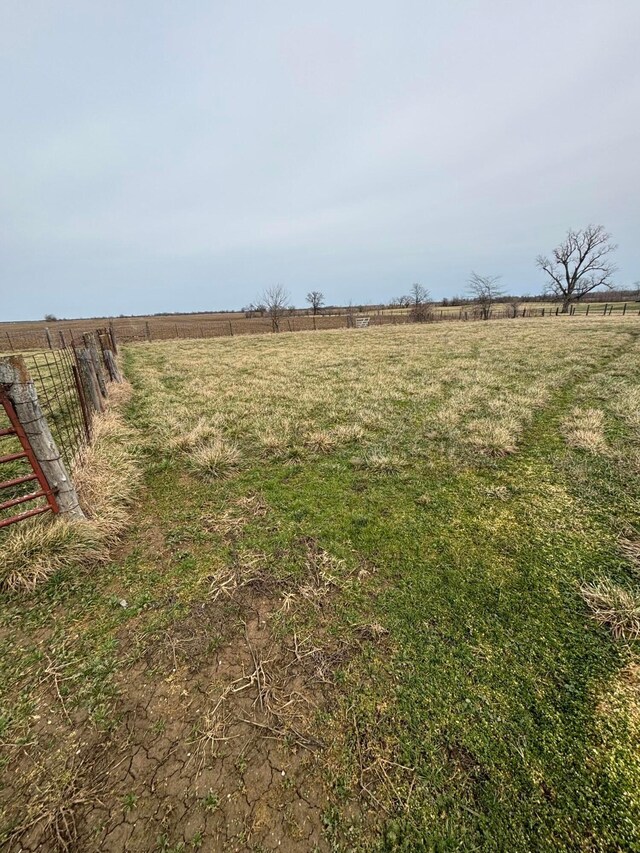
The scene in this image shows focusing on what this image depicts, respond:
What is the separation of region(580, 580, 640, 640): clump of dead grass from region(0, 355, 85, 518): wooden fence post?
4.75 metres

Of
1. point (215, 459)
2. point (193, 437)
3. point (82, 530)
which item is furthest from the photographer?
point (193, 437)

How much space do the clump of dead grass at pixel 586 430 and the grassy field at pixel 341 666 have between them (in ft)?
1.44

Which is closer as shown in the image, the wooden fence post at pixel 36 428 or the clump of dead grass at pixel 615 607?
the clump of dead grass at pixel 615 607

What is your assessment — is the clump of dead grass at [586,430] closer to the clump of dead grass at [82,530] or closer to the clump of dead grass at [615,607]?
the clump of dead grass at [615,607]

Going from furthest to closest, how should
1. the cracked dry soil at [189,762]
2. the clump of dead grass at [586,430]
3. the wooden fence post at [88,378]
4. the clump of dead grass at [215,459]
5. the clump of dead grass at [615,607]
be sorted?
the wooden fence post at [88,378] → the clump of dead grass at [586,430] → the clump of dead grass at [215,459] → the clump of dead grass at [615,607] → the cracked dry soil at [189,762]

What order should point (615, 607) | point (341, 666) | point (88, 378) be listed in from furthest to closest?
point (88, 378)
point (615, 607)
point (341, 666)

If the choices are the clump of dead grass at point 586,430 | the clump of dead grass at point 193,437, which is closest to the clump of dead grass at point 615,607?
the clump of dead grass at point 586,430

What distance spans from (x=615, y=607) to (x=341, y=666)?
2195 millimetres

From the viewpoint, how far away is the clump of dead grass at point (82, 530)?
2.83 meters

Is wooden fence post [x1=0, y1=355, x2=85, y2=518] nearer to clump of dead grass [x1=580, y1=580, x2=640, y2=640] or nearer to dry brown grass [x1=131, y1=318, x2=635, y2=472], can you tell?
dry brown grass [x1=131, y1=318, x2=635, y2=472]

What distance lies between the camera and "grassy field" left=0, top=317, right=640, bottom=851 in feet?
5.11

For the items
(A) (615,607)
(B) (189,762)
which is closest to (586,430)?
(A) (615,607)

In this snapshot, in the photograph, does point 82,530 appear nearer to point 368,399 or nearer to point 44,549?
point 44,549

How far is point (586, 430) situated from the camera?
18.9 feet
